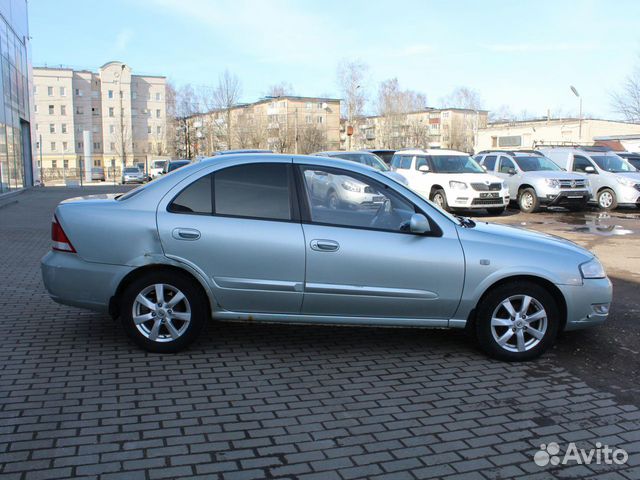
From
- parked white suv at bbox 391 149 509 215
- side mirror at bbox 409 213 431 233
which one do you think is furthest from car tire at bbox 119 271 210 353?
parked white suv at bbox 391 149 509 215

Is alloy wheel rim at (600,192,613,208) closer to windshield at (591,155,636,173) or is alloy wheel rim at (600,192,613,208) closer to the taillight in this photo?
windshield at (591,155,636,173)

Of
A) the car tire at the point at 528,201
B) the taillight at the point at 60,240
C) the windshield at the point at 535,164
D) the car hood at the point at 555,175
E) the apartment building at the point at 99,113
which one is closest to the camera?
the taillight at the point at 60,240

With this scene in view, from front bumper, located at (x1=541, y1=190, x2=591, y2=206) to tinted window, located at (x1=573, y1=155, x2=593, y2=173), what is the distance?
2.15 meters

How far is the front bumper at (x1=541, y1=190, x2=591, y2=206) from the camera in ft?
57.2

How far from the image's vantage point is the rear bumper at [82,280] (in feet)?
16.2

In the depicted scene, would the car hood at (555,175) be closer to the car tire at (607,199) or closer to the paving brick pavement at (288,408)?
the car tire at (607,199)

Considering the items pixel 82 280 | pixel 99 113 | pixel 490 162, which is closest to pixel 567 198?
pixel 490 162

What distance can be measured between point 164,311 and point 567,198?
1542 cm

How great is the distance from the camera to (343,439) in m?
3.64

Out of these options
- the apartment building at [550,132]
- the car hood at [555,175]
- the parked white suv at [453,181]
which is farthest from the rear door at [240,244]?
the apartment building at [550,132]

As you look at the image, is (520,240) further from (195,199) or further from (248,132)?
(248,132)

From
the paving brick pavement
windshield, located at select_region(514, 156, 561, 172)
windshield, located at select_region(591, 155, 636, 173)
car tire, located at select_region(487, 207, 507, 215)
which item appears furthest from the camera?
windshield, located at select_region(591, 155, 636, 173)

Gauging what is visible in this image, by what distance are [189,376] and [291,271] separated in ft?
3.83

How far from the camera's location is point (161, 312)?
496cm
